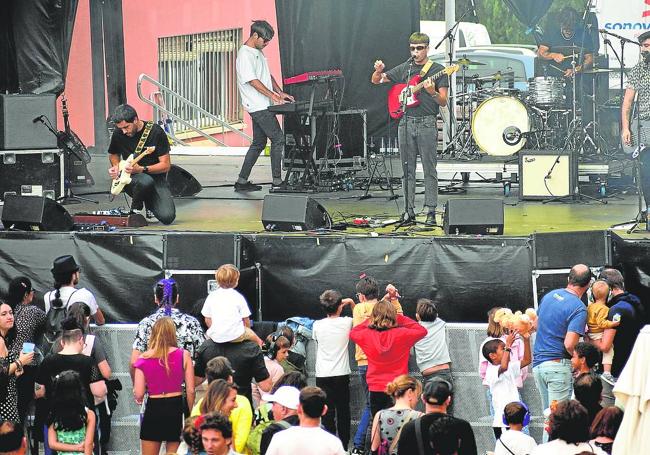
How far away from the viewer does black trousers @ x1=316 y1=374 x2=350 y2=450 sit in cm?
996

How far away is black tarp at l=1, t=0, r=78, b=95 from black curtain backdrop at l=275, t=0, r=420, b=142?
2979 mm

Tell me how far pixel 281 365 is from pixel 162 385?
3.94ft

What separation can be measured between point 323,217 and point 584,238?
2698mm

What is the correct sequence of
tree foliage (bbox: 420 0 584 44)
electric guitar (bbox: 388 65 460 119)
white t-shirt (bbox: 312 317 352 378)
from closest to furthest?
white t-shirt (bbox: 312 317 352 378), electric guitar (bbox: 388 65 460 119), tree foliage (bbox: 420 0 584 44)

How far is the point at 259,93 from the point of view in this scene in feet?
50.9

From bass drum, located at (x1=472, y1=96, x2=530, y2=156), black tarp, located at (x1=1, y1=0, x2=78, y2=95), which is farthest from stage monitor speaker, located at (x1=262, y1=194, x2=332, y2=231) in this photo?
black tarp, located at (x1=1, y1=0, x2=78, y2=95)

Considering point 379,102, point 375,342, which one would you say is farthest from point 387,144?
point 375,342

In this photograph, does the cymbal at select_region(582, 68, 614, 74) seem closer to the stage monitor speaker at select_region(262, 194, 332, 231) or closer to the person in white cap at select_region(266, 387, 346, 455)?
the stage monitor speaker at select_region(262, 194, 332, 231)

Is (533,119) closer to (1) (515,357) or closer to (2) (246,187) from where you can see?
(2) (246,187)

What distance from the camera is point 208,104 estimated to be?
24.0m

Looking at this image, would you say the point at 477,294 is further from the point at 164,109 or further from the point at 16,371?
the point at 164,109

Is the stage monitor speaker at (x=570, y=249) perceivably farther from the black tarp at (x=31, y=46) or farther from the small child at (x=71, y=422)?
the black tarp at (x=31, y=46)

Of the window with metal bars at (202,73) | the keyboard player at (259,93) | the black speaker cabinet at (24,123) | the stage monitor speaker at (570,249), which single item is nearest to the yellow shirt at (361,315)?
the stage monitor speaker at (570,249)

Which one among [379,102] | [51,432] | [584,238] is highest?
[379,102]
